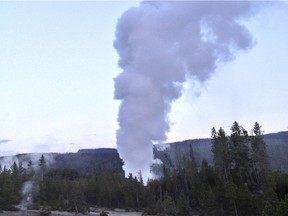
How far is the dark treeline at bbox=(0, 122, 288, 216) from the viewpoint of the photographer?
208ft

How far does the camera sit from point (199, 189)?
85.2 meters

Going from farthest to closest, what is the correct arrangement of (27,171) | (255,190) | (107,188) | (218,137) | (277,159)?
(277,159)
(27,171)
(107,188)
(218,137)
(255,190)

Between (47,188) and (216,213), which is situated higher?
(47,188)

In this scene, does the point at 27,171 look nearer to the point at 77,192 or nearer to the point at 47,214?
the point at 77,192

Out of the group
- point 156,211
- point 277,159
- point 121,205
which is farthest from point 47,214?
point 277,159

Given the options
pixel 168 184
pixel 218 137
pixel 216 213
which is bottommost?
pixel 216 213

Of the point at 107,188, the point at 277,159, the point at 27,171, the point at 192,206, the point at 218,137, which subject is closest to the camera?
the point at 218,137

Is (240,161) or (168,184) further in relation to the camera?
(168,184)

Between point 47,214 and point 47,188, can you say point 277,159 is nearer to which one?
point 47,188

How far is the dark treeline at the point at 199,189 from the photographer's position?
6341 centimetres

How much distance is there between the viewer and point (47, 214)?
83062 mm

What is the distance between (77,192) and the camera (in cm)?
9781

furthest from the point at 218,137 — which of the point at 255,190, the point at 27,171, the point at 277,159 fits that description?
the point at 277,159

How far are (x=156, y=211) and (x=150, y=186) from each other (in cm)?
1934
